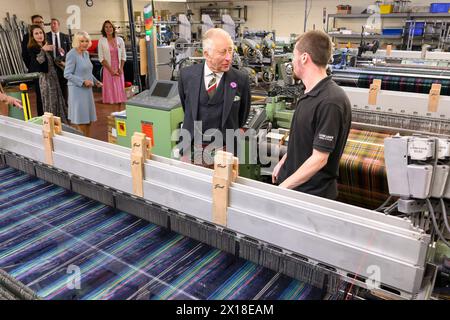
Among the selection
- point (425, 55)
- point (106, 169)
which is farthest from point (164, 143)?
point (425, 55)

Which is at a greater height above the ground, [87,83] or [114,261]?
[87,83]

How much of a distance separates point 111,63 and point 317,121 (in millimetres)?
5372

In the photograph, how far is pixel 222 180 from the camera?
143 centimetres

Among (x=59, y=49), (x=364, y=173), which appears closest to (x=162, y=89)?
(x=364, y=173)

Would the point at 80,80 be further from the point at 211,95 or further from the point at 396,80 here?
the point at 396,80

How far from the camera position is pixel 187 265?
1.52 metres

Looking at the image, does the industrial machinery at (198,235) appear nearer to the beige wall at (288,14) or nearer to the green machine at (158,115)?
the green machine at (158,115)

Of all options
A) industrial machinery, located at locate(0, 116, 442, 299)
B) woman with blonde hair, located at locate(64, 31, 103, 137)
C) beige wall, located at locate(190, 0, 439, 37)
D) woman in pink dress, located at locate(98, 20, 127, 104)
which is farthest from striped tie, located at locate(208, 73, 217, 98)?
beige wall, located at locate(190, 0, 439, 37)

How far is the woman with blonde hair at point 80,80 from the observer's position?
450 centimetres

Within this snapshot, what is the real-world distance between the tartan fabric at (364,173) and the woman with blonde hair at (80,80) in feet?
10.2

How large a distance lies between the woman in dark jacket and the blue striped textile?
374 centimetres

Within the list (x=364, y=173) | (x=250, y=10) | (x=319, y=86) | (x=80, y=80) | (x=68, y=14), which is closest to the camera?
(x=319, y=86)

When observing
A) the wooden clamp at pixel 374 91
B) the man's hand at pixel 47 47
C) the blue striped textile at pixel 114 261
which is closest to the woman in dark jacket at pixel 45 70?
the man's hand at pixel 47 47
